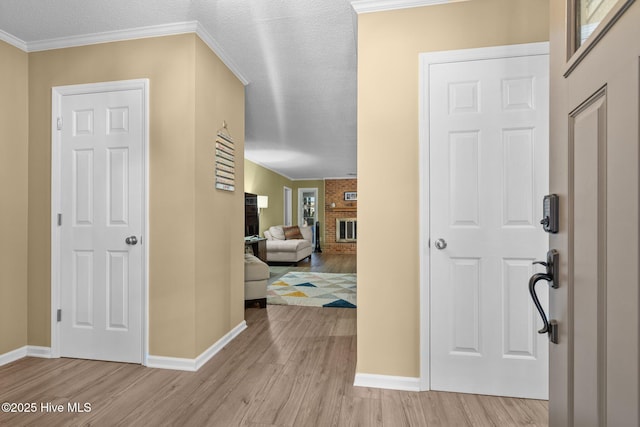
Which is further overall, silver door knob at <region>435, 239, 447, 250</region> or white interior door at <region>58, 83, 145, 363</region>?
white interior door at <region>58, 83, 145, 363</region>

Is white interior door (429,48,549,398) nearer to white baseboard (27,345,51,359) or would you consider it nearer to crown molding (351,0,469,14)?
crown molding (351,0,469,14)

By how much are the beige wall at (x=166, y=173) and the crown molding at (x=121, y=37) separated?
0.04 metres

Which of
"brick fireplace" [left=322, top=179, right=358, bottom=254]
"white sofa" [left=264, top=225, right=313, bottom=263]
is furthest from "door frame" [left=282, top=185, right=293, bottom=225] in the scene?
"white sofa" [left=264, top=225, right=313, bottom=263]

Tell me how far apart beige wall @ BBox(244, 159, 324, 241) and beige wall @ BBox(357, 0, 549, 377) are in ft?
17.7

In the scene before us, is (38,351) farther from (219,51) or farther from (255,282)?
(219,51)

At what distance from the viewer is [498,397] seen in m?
1.95

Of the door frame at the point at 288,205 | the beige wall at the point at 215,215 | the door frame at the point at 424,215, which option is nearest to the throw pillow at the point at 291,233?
the door frame at the point at 288,205

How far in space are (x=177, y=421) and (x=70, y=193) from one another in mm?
1863

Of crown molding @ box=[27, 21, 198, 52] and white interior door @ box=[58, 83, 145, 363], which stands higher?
crown molding @ box=[27, 21, 198, 52]

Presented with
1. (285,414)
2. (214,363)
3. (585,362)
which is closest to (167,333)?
(214,363)

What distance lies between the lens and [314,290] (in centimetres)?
478

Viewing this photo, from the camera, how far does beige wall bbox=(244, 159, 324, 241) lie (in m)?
7.45

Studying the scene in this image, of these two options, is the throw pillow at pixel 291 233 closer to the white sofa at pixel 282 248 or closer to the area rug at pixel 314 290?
the white sofa at pixel 282 248

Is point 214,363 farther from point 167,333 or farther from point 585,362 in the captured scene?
point 585,362
